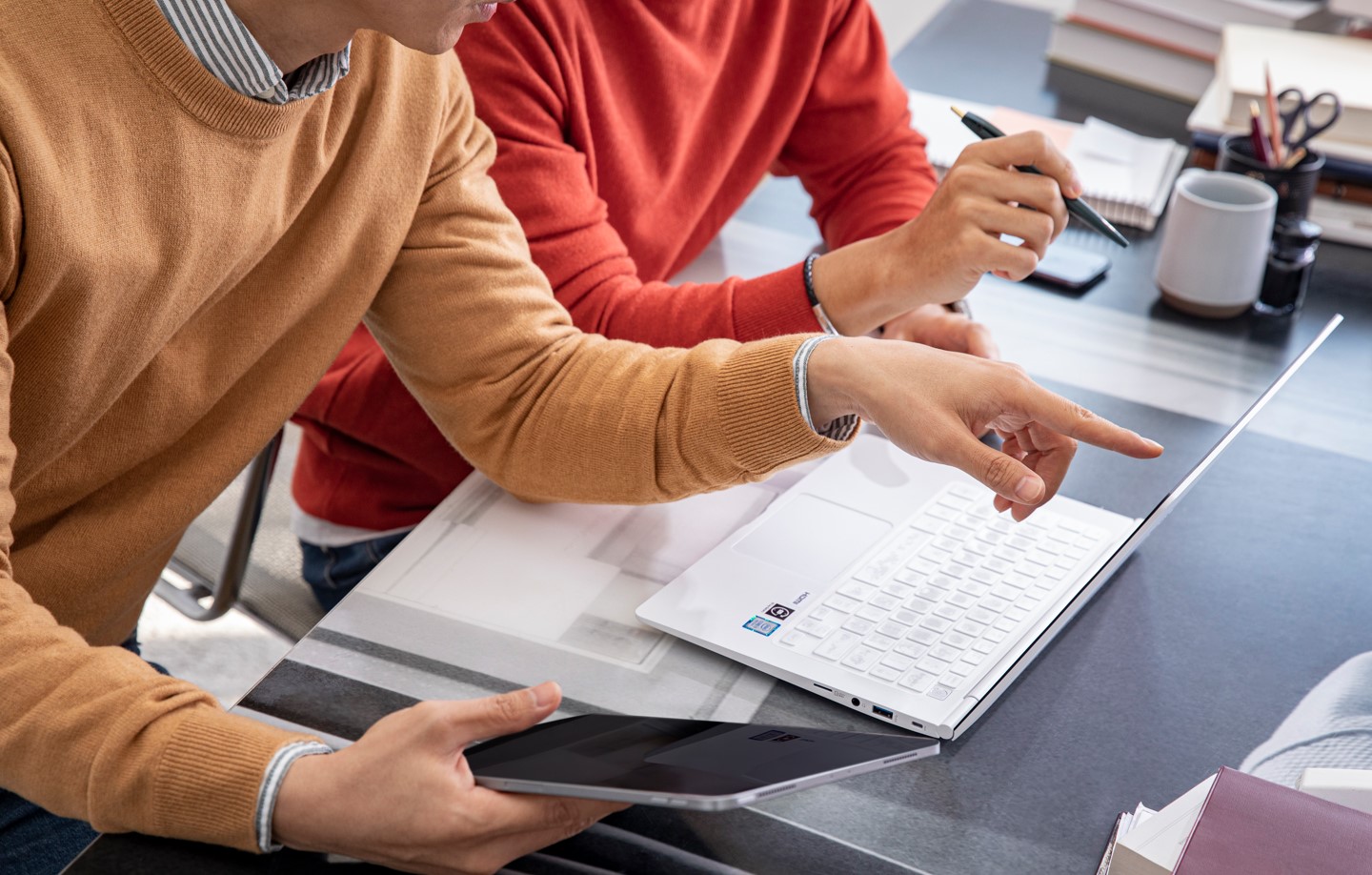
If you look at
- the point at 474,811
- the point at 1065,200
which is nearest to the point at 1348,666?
the point at 1065,200

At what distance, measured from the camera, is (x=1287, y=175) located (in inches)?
51.7

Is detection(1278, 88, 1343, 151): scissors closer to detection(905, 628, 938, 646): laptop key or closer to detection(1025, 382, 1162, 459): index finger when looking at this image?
detection(1025, 382, 1162, 459): index finger

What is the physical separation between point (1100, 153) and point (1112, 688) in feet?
3.00

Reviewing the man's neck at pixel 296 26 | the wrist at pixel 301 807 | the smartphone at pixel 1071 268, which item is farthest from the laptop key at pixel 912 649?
the smartphone at pixel 1071 268

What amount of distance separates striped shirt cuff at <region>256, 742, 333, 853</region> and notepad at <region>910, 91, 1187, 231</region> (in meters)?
1.02

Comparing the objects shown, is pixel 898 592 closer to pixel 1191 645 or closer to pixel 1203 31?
pixel 1191 645

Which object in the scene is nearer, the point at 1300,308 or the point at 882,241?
the point at 882,241

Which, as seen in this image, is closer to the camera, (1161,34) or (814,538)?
(814,538)

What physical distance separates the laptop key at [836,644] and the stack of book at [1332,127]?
922mm

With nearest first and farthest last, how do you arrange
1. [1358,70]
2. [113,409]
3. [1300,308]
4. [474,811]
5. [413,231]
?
[474,811]
[113,409]
[413,231]
[1300,308]
[1358,70]

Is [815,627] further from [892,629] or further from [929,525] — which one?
[929,525]

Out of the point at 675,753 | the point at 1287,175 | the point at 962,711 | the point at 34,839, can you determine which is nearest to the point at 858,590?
the point at 962,711

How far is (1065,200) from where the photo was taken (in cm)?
107

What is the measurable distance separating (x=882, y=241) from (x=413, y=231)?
0.38m
